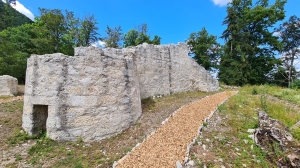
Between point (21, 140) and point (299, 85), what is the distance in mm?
21610

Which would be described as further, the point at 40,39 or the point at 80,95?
the point at 40,39

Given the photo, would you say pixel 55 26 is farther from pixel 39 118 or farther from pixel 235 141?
pixel 235 141

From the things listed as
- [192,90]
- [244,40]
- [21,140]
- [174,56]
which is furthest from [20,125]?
[244,40]

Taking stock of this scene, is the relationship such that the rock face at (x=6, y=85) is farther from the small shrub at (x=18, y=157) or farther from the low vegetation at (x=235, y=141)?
the low vegetation at (x=235, y=141)

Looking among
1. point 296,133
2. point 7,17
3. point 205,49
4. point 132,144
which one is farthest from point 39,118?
point 7,17

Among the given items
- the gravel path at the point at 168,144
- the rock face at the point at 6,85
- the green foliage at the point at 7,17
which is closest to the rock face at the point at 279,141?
the gravel path at the point at 168,144

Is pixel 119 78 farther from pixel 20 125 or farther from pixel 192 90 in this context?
pixel 192 90

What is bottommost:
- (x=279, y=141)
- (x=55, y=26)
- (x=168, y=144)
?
(x=168, y=144)

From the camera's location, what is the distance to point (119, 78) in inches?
232

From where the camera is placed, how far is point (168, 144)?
447 centimetres

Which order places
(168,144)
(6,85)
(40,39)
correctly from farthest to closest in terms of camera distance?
(40,39) → (6,85) → (168,144)

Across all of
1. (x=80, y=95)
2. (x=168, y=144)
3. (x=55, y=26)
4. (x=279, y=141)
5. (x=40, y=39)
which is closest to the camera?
(x=279, y=141)

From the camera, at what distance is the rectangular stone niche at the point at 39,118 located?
5.45m

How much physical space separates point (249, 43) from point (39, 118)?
2482 cm
